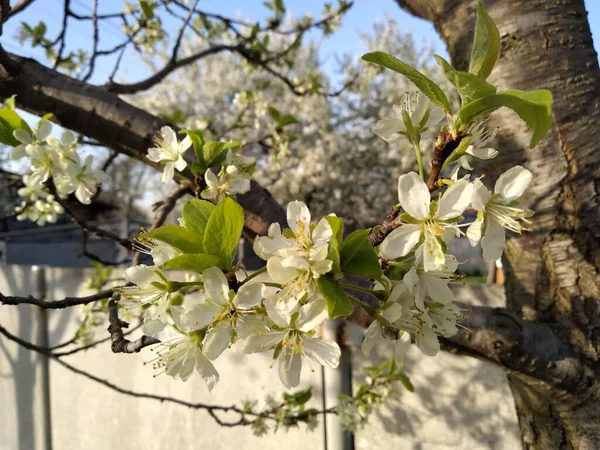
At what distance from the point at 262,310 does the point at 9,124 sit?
0.76 m

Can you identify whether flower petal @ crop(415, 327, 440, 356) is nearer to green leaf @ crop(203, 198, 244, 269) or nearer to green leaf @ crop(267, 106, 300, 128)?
green leaf @ crop(203, 198, 244, 269)

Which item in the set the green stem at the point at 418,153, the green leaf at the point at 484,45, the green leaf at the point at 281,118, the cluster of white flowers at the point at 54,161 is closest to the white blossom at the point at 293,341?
the green stem at the point at 418,153

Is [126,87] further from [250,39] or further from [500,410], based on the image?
[500,410]

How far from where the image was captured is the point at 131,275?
0.58 meters

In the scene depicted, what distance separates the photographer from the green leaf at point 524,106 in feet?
1.43

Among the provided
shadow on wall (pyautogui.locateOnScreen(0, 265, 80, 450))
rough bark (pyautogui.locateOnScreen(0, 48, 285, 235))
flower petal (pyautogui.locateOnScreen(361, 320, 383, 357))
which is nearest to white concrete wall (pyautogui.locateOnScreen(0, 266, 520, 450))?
shadow on wall (pyautogui.locateOnScreen(0, 265, 80, 450))

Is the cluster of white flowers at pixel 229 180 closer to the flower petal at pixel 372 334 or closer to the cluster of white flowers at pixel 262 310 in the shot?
the cluster of white flowers at pixel 262 310

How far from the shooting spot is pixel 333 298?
444mm

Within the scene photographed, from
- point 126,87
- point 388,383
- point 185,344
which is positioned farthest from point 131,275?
point 388,383

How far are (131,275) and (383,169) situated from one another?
10.4 meters

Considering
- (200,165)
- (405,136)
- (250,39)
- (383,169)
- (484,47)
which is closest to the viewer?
(484,47)

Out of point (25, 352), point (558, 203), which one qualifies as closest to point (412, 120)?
point (558, 203)

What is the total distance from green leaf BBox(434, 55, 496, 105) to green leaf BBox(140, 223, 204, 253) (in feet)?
1.10

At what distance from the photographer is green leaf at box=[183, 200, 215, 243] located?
0.52m
